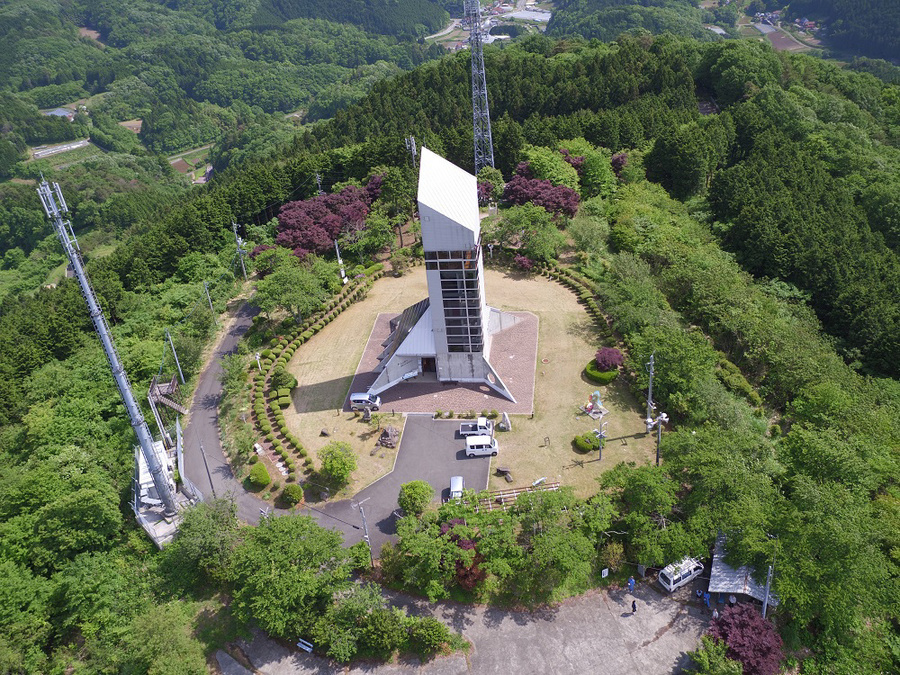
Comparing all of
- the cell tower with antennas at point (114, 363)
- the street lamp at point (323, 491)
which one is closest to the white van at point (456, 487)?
the street lamp at point (323, 491)

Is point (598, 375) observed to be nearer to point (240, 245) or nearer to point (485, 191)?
point (485, 191)

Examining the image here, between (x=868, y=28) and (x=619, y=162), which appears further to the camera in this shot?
(x=868, y=28)

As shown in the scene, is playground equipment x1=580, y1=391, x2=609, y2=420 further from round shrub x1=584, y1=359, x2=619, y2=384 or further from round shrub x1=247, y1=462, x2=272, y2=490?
round shrub x1=247, y1=462, x2=272, y2=490

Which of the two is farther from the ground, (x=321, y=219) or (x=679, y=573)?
(x=321, y=219)

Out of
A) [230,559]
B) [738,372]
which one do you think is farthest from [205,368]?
[738,372]

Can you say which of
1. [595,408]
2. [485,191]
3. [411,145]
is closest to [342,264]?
[485,191]

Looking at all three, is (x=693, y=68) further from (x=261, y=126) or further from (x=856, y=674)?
(x=261, y=126)

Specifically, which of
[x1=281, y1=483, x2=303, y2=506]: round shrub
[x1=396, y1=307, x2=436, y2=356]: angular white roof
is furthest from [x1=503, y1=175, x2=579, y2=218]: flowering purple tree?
[x1=281, y1=483, x2=303, y2=506]: round shrub
